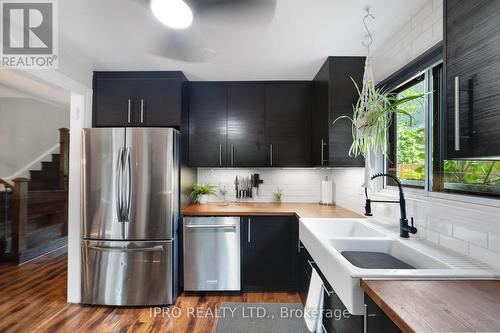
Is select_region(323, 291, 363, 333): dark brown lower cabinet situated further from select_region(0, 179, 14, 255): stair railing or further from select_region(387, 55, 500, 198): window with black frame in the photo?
select_region(0, 179, 14, 255): stair railing

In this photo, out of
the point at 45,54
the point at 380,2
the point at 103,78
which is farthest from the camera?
the point at 103,78

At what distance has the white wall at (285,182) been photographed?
10.2ft

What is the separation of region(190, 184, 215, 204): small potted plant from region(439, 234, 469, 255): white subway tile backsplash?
90.9 inches

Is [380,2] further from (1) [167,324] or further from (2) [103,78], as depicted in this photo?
(1) [167,324]

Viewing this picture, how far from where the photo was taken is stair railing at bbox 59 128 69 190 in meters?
4.50

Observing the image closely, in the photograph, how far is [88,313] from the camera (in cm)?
221

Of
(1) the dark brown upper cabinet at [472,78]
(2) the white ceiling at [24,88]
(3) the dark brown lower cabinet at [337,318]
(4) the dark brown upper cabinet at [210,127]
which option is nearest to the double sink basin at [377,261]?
(3) the dark brown lower cabinet at [337,318]

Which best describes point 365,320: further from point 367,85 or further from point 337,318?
point 367,85

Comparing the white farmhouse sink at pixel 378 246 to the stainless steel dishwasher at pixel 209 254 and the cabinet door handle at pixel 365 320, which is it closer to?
the cabinet door handle at pixel 365 320

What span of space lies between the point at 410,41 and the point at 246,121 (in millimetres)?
1709

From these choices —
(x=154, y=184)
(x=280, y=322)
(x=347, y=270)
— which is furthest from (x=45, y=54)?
(x=280, y=322)

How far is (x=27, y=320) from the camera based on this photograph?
2100mm

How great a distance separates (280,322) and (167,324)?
3.31 feet

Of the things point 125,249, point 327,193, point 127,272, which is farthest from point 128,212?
point 327,193
